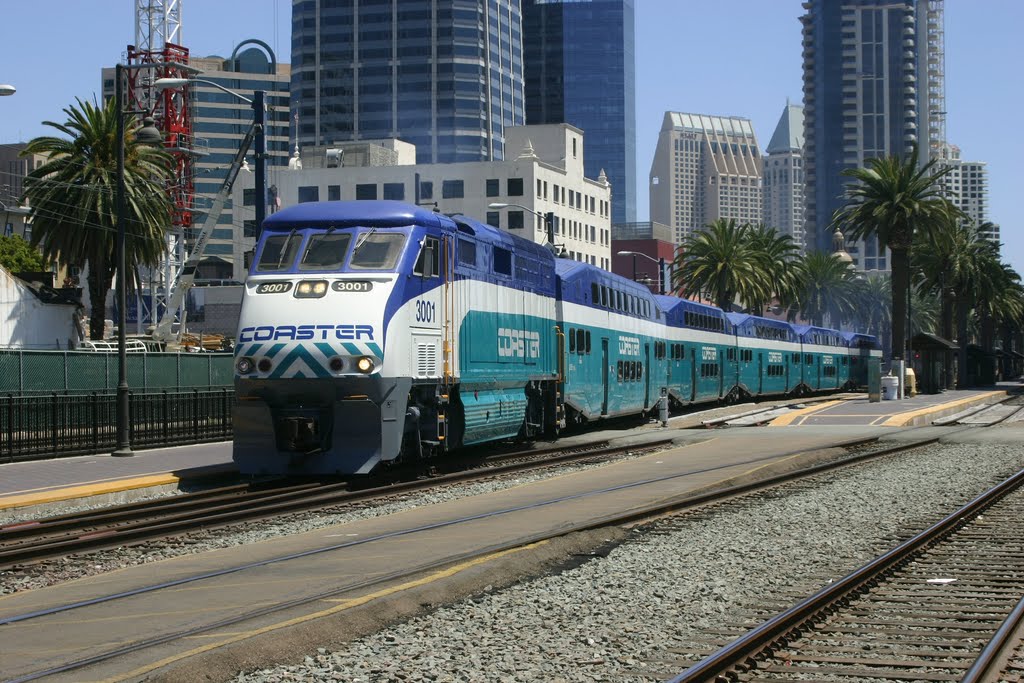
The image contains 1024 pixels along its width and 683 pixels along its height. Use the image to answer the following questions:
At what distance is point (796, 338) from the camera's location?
64.4 meters

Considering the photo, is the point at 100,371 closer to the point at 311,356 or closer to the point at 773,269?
the point at 311,356

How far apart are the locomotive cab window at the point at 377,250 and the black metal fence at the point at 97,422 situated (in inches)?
377

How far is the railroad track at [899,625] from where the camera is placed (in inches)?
323

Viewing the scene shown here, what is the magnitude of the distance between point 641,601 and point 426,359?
9448 mm

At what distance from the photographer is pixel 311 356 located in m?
18.1

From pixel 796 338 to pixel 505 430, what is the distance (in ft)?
141

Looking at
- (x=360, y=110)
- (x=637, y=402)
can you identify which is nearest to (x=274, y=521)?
(x=637, y=402)

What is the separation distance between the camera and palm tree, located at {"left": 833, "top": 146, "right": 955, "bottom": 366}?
2566 inches

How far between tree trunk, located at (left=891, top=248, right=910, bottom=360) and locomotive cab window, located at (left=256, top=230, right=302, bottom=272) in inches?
1958

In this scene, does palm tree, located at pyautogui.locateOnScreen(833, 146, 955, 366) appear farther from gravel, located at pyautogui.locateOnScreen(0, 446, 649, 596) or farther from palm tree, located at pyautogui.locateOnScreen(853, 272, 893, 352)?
palm tree, located at pyautogui.locateOnScreen(853, 272, 893, 352)

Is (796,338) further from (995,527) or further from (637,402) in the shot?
(995,527)

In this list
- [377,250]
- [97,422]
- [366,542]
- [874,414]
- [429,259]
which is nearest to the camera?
[366,542]

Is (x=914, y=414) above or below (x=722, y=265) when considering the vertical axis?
below

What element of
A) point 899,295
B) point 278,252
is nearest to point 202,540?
point 278,252
